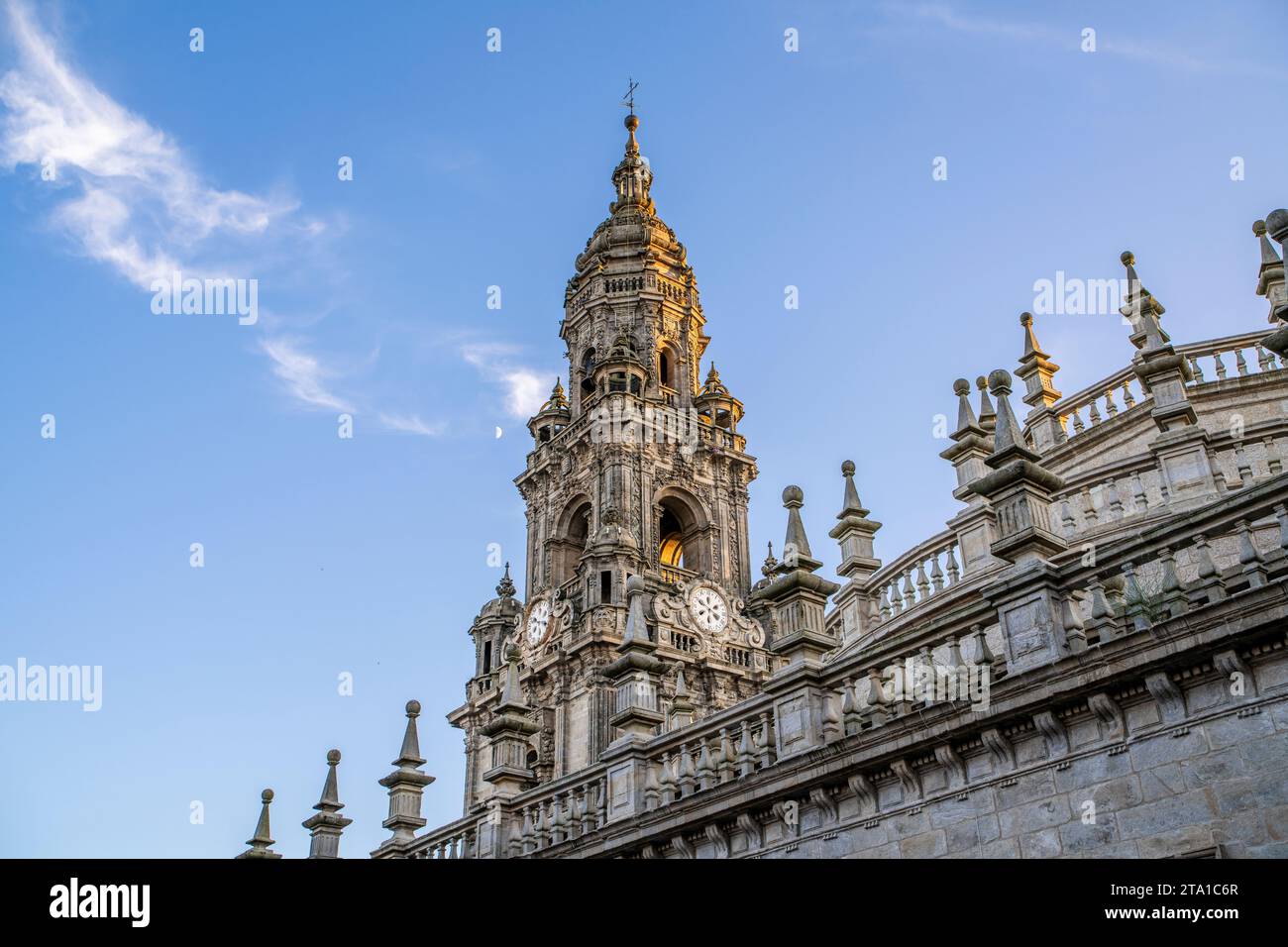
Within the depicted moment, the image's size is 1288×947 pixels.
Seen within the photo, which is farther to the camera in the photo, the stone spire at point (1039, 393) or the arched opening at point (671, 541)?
the arched opening at point (671, 541)

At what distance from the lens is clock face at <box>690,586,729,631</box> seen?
60.7 meters

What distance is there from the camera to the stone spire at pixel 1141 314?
81.4 feet

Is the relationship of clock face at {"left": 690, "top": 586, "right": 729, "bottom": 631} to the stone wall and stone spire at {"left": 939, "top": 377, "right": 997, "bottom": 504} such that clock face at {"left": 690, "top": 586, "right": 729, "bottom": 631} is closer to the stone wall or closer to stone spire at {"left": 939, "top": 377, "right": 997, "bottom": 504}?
stone spire at {"left": 939, "top": 377, "right": 997, "bottom": 504}

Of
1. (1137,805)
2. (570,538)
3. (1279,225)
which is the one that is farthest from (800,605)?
(570,538)

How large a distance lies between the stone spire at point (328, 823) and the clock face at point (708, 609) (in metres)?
35.1

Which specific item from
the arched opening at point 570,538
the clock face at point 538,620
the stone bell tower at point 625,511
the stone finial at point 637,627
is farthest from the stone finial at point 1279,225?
the arched opening at point 570,538

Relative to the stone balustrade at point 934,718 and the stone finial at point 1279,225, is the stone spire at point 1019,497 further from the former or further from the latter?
the stone finial at point 1279,225

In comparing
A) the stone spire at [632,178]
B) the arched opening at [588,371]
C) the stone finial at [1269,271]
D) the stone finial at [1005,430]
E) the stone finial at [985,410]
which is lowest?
the stone finial at [1005,430]

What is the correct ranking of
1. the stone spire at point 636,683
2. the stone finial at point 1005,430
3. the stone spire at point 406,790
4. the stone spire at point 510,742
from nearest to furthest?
the stone finial at point 1005,430 → the stone spire at point 636,683 → the stone spire at point 510,742 → the stone spire at point 406,790

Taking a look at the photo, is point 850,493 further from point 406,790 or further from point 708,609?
point 708,609
